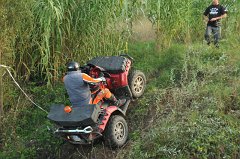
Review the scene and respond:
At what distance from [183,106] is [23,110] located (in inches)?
124

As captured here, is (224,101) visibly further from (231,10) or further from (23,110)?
(231,10)

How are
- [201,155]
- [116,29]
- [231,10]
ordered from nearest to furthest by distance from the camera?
[201,155] < [116,29] < [231,10]

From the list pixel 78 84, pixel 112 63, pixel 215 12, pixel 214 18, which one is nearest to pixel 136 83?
pixel 112 63

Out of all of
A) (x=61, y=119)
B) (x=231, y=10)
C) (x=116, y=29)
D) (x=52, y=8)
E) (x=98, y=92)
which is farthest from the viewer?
(x=231, y=10)

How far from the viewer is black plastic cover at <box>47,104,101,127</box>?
5.46 m

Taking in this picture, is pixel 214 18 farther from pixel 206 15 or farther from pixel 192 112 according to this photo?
pixel 192 112

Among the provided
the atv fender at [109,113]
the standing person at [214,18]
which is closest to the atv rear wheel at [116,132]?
the atv fender at [109,113]

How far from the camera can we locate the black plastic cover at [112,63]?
6566 mm

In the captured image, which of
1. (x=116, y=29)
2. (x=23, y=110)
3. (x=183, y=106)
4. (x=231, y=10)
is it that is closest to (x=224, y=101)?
(x=183, y=106)

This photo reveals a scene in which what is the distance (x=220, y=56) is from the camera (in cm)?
800

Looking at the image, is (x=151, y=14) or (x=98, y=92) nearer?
A: (x=98, y=92)

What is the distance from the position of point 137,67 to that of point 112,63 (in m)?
1.79

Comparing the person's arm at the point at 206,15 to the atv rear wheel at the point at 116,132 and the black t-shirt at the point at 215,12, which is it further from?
the atv rear wheel at the point at 116,132

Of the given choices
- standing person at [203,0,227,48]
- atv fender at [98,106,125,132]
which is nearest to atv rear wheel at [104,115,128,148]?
atv fender at [98,106,125,132]
